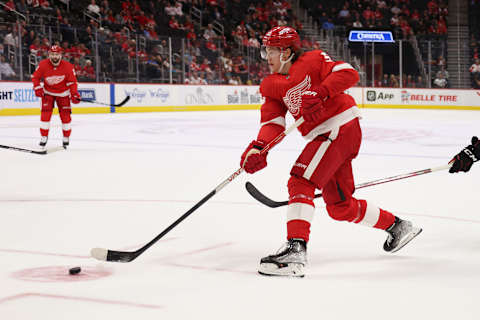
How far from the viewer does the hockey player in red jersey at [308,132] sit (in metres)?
2.61

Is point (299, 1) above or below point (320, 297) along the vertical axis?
above

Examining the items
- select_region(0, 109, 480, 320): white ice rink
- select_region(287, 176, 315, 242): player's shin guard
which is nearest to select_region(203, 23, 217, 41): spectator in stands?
select_region(0, 109, 480, 320): white ice rink

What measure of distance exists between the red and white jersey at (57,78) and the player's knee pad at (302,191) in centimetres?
603

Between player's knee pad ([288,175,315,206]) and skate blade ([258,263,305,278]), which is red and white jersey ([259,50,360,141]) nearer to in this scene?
player's knee pad ([288,175,315,206])

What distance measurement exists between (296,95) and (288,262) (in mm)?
710

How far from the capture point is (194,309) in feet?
7.11

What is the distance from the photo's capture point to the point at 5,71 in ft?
41.8

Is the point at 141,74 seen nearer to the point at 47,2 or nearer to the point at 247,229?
the point at 47,2

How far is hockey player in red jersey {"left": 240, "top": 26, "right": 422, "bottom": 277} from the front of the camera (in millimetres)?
2607

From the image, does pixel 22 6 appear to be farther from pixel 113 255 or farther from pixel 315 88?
pixel 315 88

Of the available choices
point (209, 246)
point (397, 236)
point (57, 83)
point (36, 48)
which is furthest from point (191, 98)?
point (397, 236)

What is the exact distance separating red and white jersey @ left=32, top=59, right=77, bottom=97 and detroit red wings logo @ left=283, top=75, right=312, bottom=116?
5912mm

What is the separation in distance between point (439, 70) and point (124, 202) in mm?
15177

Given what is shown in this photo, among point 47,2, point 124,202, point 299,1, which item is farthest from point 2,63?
point 299,1
